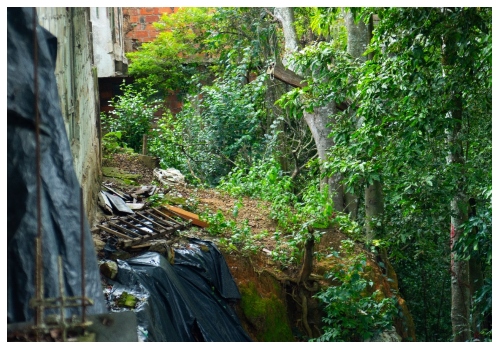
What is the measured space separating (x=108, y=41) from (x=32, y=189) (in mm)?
7070

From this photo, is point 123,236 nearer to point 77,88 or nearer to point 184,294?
point 184,294

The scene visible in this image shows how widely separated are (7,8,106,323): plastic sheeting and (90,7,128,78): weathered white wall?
628 centimetres

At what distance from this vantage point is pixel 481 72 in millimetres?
5258

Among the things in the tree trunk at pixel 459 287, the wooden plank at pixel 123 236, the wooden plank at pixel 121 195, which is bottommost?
the tree trunk at pixel 459 287

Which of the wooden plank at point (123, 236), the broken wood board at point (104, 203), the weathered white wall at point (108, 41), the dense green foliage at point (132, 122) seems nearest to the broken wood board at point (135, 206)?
the broken wood board at point (104, 203)

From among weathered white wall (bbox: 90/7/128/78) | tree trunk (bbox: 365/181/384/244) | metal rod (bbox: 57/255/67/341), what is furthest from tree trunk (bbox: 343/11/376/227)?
metal rod (bbox: 57/255/67/341)

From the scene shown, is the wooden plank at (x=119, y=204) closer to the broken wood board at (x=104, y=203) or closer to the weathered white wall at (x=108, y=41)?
the broken wood board at (x=104, y=203)

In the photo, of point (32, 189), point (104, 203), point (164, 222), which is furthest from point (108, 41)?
point (32, 189)

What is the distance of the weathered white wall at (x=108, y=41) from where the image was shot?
10094mm

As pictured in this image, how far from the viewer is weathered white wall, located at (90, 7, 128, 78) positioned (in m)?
10.1

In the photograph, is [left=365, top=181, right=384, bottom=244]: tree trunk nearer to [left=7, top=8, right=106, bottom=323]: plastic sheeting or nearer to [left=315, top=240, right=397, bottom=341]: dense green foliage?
[left=315, top=240, right=397, bottom=341]: dense green foliage

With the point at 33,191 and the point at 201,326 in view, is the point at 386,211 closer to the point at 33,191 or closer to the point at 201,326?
the point at 201,326

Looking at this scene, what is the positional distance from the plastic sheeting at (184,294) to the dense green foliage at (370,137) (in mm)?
632

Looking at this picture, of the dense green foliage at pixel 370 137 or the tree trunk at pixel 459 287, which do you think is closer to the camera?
the dense green foliage at pixel 370 137
